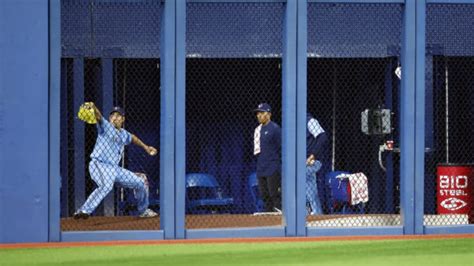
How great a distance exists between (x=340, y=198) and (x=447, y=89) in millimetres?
2465

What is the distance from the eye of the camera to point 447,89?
738 inches

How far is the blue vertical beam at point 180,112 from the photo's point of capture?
13.9 meters

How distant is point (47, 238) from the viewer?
13594mm

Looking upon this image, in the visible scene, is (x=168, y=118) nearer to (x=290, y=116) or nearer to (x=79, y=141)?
(x=290, y=116)

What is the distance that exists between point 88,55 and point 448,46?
5653 millimetres

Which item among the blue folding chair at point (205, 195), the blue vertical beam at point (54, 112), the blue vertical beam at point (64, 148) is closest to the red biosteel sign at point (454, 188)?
the blue folding chair at point (205, 195)

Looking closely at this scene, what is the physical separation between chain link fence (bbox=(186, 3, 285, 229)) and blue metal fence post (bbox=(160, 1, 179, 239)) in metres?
3.36

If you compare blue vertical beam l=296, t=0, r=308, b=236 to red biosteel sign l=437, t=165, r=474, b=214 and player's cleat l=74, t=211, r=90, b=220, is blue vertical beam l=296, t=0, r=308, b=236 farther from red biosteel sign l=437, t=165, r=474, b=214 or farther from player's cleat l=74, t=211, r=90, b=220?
player's cleat l=74, t=211, r=90, b=220

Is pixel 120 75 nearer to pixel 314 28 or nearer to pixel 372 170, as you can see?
pixel 314 28

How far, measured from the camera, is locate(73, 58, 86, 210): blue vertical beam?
18312 millimetres

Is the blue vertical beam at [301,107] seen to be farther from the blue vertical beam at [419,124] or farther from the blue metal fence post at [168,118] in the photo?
the blue metal fence post at [168,118]

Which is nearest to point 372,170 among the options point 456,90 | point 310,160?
point 456,90

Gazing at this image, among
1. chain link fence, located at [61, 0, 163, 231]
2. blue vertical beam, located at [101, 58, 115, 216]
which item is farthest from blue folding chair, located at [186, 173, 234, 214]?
blue vertical beam, located at [101, 58, 115, 216]

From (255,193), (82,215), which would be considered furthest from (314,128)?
(82,215)
